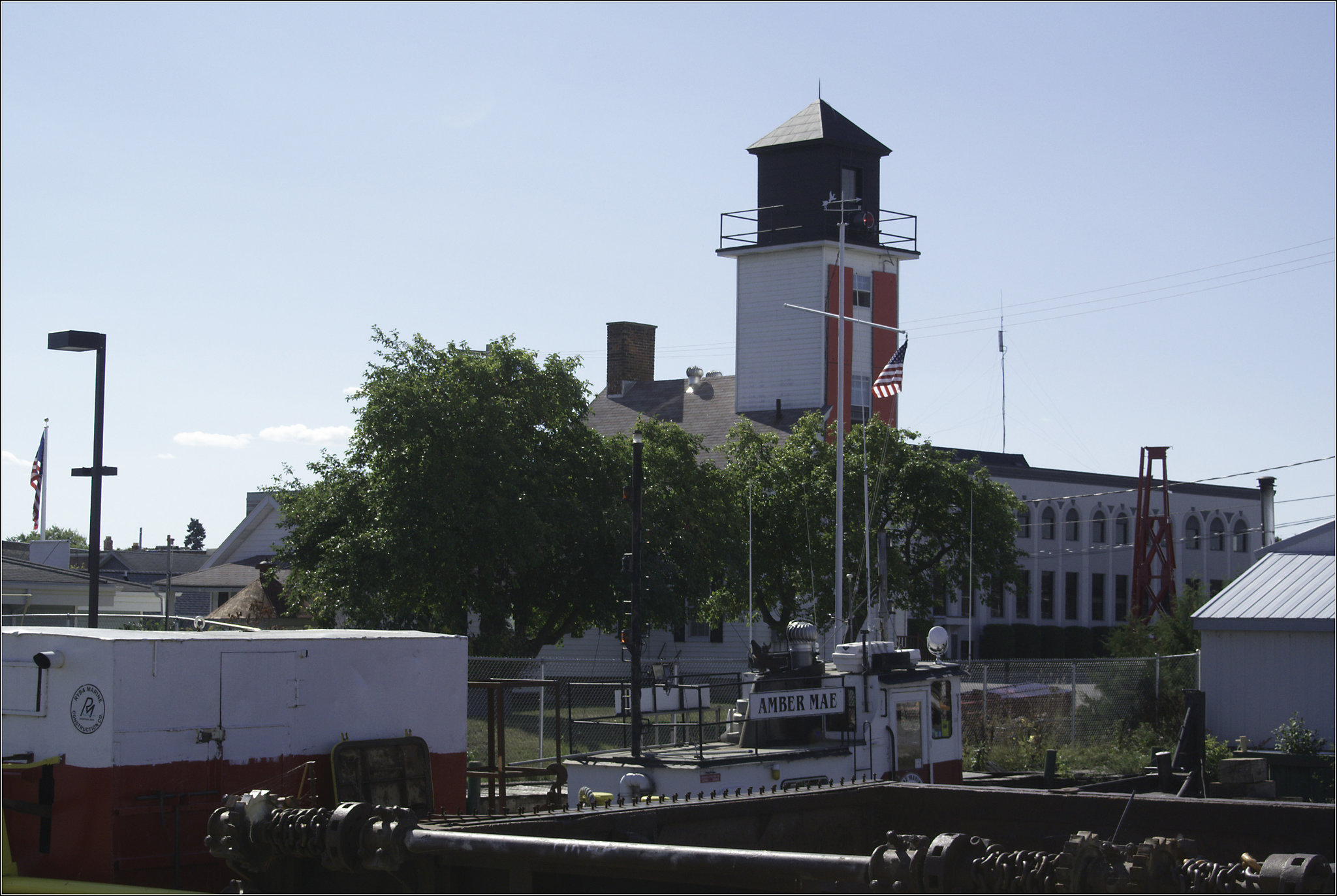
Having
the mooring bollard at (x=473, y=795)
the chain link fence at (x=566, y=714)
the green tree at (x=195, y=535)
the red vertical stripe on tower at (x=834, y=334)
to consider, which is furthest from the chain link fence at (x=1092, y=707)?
the green tree at (x=195, y=535)

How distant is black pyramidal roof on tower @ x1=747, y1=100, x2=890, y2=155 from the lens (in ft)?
180

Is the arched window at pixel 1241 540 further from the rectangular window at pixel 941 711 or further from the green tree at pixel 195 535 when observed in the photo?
the green tree at pixel 195 535

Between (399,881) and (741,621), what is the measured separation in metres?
41.8

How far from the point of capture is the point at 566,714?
32969mm

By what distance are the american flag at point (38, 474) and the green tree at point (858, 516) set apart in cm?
1918

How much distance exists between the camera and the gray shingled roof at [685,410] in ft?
179

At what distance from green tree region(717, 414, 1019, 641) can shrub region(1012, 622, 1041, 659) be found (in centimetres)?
1459

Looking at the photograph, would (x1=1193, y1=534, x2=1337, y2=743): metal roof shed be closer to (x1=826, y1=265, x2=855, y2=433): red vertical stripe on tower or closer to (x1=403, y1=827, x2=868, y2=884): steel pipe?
(x1=403, y1=827, x2=868, y2=884): steel pipe

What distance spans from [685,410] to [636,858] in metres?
52.1

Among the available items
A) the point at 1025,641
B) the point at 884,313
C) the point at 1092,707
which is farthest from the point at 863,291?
the point at 1092,707

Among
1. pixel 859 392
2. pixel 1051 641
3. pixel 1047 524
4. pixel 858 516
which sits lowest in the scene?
pixel 1051 641

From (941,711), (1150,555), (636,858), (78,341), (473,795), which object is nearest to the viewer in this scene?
(636,858)

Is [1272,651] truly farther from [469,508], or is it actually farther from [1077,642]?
[1077,642]

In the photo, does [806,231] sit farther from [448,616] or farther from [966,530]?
[448,616]
